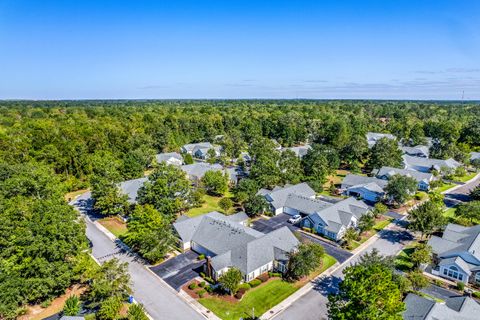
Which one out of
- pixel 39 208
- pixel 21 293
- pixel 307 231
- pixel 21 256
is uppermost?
pixel 39 208

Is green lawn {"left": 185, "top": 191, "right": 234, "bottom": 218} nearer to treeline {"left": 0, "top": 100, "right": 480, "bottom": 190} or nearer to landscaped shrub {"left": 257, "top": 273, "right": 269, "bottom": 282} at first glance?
treeline {"left": 0, "top": 100, "right": 480, "bottom": 190}

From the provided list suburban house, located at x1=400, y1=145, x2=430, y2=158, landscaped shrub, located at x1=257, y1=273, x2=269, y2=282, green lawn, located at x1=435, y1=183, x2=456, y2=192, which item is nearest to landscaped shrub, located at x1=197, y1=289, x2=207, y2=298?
landscaped shrub, located at x1=257, y1=273, x2=269, y2=282

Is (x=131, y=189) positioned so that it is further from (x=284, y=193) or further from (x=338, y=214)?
(x=338, y=214)

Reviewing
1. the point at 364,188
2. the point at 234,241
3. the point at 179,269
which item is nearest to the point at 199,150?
the point at 364,188

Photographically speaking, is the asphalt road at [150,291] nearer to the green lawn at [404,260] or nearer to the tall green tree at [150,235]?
the tall green tree at [150,235]

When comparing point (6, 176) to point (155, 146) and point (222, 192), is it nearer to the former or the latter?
point (222, 192)

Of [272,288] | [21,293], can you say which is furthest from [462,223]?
[21,293]
